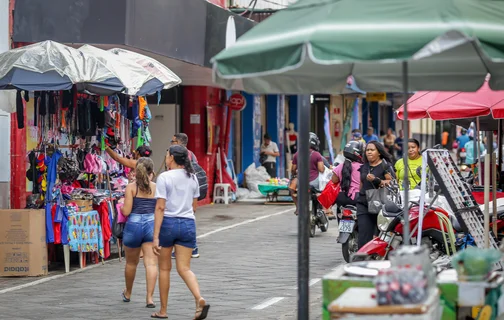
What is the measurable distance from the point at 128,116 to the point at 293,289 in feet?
15.7

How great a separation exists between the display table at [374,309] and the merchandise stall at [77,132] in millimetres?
7641

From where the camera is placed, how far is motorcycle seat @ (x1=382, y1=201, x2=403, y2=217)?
11.4m

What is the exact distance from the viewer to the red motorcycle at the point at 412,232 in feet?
36.3

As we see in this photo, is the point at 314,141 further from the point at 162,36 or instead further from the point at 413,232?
the point at 413,232

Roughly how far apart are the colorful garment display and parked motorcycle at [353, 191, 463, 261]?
4.18 meters

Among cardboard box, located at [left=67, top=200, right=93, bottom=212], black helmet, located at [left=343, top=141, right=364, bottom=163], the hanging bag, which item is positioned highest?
black helmet, located at [left=343, top=141, right=364, bottom=163]

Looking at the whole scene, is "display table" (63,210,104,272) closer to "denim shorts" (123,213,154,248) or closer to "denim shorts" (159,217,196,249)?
"denim shorts" (123,213,154,248)

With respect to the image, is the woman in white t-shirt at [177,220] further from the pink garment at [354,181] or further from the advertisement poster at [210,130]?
the advertisement poster at [210,130]

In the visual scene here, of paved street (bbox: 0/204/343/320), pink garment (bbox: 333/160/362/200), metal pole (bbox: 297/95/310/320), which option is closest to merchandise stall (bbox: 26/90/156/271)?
paved street (bbox: 0/204/343/320)

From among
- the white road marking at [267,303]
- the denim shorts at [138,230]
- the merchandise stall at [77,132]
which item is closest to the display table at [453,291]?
the white road marking at [267,303]

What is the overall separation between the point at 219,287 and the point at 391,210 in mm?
2230

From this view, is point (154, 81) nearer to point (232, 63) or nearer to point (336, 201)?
point (336, 201)

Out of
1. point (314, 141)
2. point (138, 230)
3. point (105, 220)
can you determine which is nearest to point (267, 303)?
point (138, 230)

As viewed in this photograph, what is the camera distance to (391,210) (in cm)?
1141
